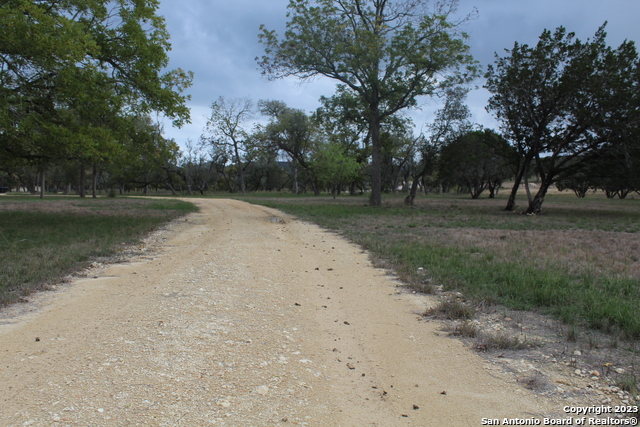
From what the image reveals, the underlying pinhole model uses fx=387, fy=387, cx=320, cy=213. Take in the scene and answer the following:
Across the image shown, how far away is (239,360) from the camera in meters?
3.46

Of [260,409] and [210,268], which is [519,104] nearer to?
[210,268]

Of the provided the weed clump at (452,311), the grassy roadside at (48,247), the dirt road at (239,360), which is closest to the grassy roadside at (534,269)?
the weed clump at (452,311)

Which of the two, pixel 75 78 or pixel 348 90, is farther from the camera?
pixel 348 90

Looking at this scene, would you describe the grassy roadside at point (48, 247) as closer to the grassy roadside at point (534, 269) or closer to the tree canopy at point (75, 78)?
the tree canopy at point (75, 78)

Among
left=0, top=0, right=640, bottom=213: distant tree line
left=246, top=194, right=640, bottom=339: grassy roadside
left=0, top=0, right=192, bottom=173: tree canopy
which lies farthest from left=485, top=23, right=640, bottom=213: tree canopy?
left=0, top=0, right=192, bottom=173: tree canopy

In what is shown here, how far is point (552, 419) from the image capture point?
2.68m

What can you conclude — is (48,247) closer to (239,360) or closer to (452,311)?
(239,360)

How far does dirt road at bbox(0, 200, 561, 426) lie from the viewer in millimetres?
2711

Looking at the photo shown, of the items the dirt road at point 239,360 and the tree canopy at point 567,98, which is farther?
the tree canopy at point 567,98

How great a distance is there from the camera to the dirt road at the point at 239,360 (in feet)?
8.89

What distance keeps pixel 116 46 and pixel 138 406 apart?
1410 cm

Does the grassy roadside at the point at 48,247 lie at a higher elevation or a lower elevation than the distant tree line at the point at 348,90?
lower

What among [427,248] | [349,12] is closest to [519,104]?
[349,12]

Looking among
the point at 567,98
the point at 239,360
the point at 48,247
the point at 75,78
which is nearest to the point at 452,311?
the point at 239,360
